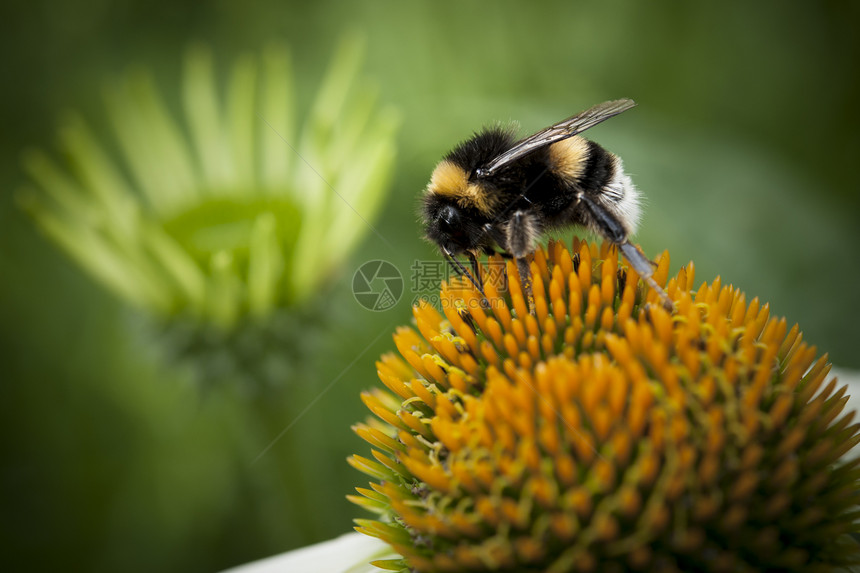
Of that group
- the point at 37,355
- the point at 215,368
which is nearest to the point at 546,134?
the point at 215,368

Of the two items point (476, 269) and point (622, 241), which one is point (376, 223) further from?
point (622, 241)

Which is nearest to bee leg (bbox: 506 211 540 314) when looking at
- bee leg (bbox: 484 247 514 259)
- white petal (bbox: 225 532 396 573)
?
bee leg (bbox: 484 247 514 259)

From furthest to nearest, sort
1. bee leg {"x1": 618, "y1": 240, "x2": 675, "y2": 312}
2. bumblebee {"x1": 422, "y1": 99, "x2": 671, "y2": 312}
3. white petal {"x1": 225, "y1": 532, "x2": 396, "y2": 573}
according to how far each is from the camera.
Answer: bumblebee {"x1": 422, "y1": 99, "x2": 671, "y2": 312} < white petal {"x1": 225, "y1": 532, "x2": 396, "y2": 573} < bee leg {"x1": 618, "y1": 240, "x2": 675, "y2": 312}

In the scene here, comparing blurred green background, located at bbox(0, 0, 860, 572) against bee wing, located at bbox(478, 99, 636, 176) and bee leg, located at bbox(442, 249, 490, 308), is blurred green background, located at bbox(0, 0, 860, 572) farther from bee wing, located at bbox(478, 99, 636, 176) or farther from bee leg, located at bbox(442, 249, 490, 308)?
bee leg, located at bbox(442, 249, 490, 308)

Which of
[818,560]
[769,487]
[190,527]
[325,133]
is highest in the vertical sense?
[325,133]

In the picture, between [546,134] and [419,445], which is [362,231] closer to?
[546,134]
